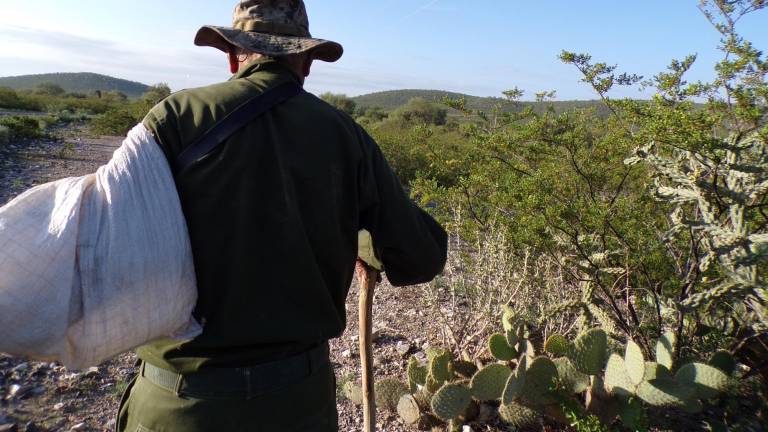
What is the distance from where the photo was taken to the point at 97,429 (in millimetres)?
3166

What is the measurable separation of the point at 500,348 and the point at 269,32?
2178 mm

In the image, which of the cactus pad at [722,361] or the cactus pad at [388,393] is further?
the cactus pad at [388,393]

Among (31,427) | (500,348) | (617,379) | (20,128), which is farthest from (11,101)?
(617,379)

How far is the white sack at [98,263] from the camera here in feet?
3.97

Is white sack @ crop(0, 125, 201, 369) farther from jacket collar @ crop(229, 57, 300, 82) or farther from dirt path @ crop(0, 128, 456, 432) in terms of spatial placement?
dirt path @ crop(0, 128, 456, 432)

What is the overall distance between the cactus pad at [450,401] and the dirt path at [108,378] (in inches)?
19.1

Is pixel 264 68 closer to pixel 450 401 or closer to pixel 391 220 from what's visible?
pixel 391 220

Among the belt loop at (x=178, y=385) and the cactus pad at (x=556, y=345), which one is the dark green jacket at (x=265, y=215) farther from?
the cactus pad at (x=556, y=345)

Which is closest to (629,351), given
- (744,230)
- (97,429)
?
(744,230)

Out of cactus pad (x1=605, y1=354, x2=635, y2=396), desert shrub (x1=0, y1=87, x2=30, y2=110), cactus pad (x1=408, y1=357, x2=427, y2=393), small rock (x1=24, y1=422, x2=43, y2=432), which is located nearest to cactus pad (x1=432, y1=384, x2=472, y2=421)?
cactus pad (x1=408, y1=357, x2=427, y2=393)

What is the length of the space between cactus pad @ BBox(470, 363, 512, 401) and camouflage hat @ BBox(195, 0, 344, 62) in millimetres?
1900

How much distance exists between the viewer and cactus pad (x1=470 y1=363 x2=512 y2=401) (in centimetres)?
291

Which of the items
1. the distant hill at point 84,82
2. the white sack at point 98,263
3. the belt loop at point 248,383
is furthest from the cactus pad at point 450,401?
the distant hill at point 84,82

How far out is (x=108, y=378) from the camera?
147 inches
